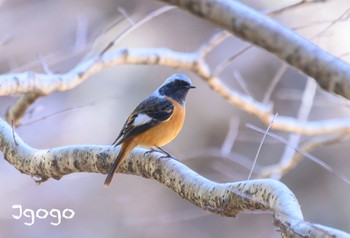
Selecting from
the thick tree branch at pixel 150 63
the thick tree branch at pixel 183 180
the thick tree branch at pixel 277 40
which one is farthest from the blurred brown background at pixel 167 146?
the thick tree branch at pixel 277 40

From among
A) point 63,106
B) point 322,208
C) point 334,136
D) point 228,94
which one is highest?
point 228,94

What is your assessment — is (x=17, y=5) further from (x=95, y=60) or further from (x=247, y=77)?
(x=95, y=60)

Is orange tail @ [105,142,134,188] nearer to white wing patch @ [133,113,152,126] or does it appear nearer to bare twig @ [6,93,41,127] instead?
white wing patch @ [133,113,152,126]

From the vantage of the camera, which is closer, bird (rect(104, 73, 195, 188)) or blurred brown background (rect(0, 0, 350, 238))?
bird (rect(104, 73, 195, 188))

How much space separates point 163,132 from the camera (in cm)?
354

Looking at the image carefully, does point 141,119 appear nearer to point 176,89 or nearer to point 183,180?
point 176,89

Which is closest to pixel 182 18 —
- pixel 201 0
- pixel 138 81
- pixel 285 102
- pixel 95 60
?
pixel 138 81

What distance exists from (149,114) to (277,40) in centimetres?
214

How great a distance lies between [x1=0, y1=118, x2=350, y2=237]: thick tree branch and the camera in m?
1.73

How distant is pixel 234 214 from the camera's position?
2.20 m

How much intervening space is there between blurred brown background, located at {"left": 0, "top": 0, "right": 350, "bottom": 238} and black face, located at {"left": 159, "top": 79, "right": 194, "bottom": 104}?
2.48m

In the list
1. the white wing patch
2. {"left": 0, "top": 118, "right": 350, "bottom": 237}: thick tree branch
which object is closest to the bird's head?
the white wing patch

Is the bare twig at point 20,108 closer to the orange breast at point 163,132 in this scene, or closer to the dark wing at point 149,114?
the dark wing at point 149,114

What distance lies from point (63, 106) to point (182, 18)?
2331 mm
